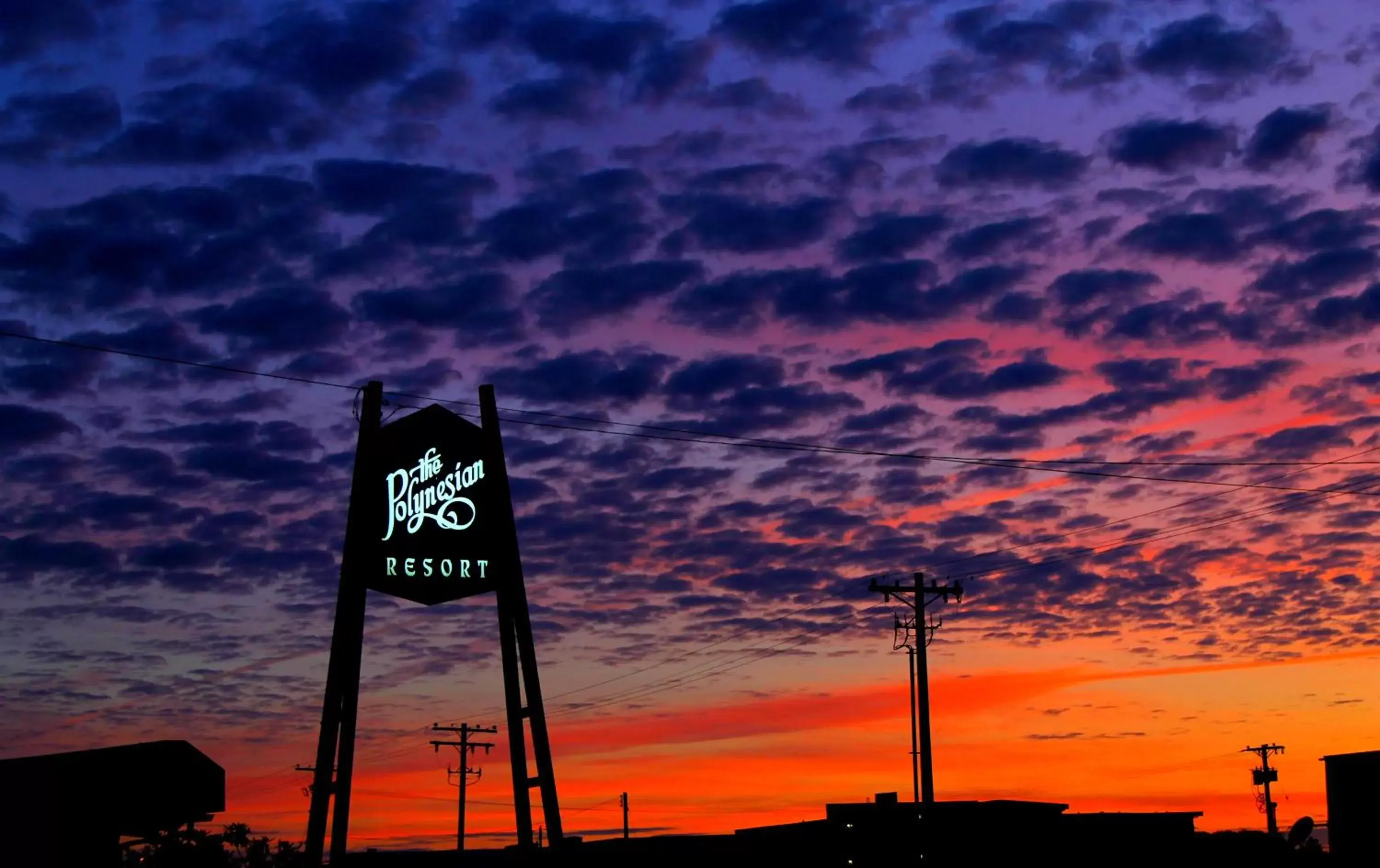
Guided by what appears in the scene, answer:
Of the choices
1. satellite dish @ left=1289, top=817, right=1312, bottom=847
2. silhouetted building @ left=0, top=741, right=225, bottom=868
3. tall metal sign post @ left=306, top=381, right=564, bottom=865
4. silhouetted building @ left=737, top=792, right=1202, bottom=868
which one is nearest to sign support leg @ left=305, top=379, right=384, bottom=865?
tall metal sign post @ left=306, top=381, right=564, bottom=865

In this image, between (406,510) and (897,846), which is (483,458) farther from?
(897,846)

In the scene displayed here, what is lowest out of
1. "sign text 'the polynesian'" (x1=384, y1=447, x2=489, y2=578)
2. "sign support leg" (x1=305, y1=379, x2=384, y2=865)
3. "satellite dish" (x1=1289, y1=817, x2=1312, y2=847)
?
"satellite dish" (x1=1289, y1=817, x2=1312, y2=847)

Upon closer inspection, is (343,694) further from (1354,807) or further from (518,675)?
(1354,807)

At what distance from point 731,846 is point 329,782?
8.29m

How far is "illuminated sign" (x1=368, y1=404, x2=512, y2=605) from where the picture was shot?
102ft

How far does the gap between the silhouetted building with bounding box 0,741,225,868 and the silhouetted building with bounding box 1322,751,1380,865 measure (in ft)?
103

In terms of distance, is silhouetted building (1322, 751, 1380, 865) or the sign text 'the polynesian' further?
silhouetted building (1322, 751, 1380, 865)

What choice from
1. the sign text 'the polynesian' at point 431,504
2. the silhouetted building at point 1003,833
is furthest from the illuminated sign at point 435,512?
the silhouetted building at point 1003,833

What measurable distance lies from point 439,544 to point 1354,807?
88.8ft

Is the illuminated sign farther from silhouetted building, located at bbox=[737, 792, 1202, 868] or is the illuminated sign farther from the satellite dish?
the satellite dish

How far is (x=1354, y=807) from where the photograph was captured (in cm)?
4269

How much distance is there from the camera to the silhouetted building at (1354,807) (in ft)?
138

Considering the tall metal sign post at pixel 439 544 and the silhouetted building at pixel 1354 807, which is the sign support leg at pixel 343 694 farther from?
the silhouetted building at pixel 1354 807

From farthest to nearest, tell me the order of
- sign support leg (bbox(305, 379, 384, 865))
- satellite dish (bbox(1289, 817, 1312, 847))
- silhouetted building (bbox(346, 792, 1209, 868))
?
satellite dish (bbox(1289, 817, 1312, 847)) → silhouetted building (bbox(346, 792, 1209, 868)) → sign support leg (bbox(305, 379, 384, 865))
